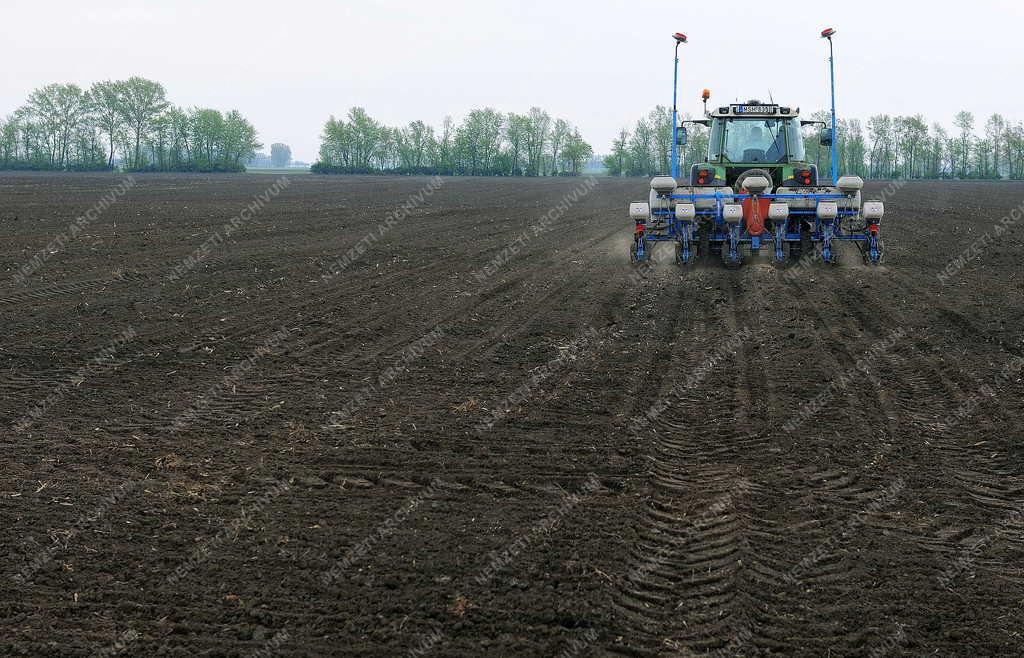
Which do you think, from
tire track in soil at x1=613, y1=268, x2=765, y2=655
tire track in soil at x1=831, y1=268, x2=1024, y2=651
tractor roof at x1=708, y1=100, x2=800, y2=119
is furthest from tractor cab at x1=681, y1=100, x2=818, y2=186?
tire track in soil at x1=831, y1=268, x2=1024, y2=651

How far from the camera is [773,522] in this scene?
517 centimetres

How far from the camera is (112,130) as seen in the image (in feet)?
313

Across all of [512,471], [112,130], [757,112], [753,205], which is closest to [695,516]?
[512,471]

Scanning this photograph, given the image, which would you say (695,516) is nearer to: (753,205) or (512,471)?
(512,471)

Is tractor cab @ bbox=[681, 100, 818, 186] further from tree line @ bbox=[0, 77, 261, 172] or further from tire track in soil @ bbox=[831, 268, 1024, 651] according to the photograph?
tree line @ bbox=[0, 77, 261, 172]

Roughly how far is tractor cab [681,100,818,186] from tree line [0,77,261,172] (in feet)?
260

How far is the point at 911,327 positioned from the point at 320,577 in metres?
8.31

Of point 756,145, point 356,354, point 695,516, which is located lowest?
point 695,516

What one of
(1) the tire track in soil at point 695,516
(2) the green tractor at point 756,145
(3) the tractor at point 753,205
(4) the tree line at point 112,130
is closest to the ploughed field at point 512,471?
(1) the tire track in soil at point 695,516

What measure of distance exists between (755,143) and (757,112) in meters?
0.62

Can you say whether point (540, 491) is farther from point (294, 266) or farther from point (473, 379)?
point (294, 266)

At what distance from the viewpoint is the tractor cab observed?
17.1 meters

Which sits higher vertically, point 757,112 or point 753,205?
point 757,112

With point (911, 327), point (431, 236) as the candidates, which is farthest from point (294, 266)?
point (911, 327)
